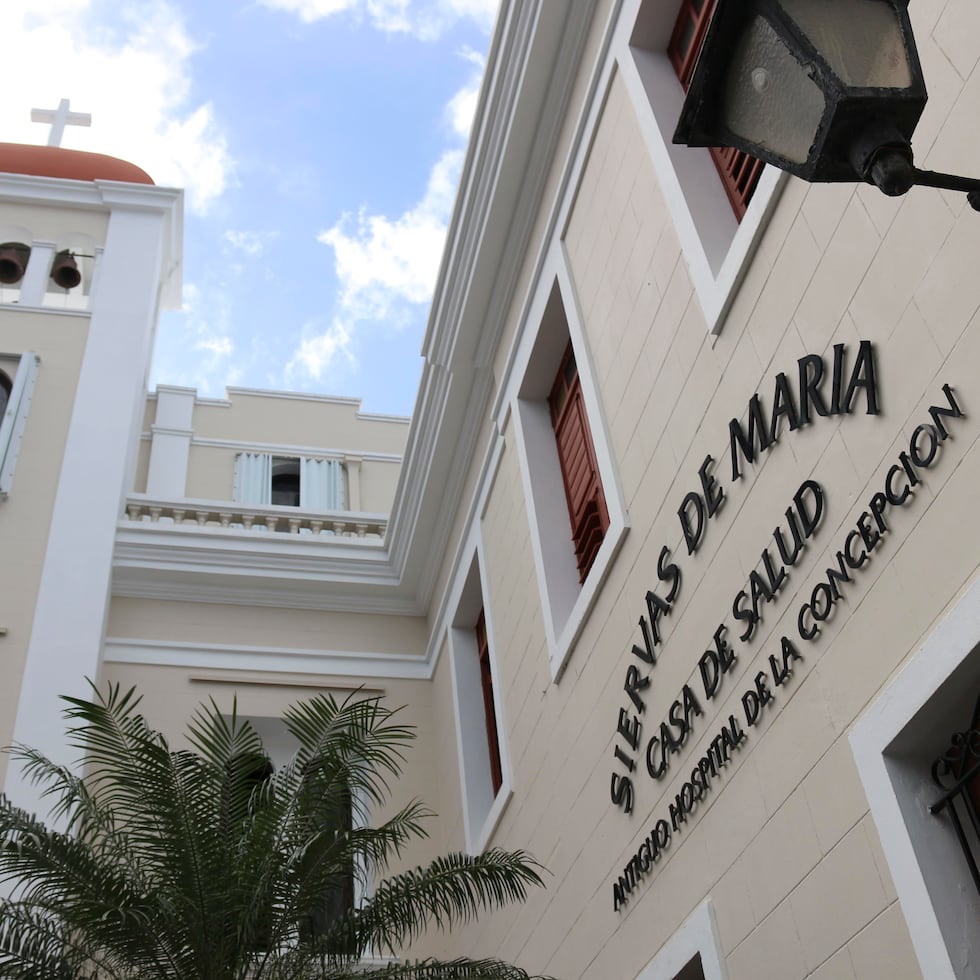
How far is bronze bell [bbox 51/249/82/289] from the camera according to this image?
14658mm

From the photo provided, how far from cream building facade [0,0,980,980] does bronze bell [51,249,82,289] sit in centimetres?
32

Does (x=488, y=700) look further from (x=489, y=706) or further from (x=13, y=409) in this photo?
(x=13, y=409)

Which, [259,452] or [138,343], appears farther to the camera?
[259,452]

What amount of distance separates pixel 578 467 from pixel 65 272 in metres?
9.05

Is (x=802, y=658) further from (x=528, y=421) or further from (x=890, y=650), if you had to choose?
(x=528, y=421)

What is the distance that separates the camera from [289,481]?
1661 centimetres

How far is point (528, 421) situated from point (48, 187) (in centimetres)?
919

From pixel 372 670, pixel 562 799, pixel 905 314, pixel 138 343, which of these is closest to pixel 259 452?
pixel 138 343

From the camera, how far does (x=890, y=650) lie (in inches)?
160

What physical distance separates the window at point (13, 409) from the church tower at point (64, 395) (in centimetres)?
1

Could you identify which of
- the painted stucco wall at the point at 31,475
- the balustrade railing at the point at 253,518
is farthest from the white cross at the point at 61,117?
the balustrade railing at the point at 253,518

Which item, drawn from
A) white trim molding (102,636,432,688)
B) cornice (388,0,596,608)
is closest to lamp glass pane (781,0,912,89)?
cornice (388,0,596,608)

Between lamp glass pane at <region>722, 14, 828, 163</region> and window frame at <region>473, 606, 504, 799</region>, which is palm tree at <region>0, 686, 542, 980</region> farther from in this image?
lamp glass pane at <region>722, 14, 828, 163</region>

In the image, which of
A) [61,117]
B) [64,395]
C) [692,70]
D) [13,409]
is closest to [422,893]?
[692,70]
